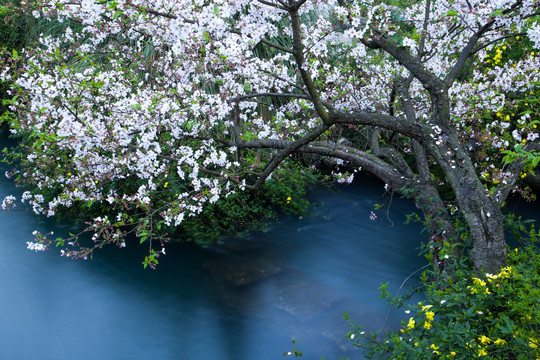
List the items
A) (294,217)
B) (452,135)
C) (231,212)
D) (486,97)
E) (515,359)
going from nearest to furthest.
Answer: (515,359) < (452,135) < (486,97) < (231,212) < (294,217)

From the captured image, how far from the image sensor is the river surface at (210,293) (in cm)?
478

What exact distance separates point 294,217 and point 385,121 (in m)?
3.65

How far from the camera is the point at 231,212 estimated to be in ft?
21.8

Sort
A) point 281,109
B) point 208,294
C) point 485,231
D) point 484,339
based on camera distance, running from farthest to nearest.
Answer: point 281,109 < point 208,294 < point 485,231 < point 484,339

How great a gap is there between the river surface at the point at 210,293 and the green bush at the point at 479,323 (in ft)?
6.18

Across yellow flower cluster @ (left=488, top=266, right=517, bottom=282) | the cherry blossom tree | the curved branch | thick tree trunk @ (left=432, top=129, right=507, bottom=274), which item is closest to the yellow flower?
yellow flower cluster @ (left=488, top=266, right=517, bottom=282)

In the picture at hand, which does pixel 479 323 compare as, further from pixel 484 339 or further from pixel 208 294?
pixel 208 294

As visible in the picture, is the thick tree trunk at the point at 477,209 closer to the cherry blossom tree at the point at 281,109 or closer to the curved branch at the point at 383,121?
the cherry blossom tree at the point at 281,109

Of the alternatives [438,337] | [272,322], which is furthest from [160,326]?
[438,337]

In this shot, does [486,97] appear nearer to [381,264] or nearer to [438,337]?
[381,264]

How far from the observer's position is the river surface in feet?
15.7

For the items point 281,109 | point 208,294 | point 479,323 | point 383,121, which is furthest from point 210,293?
point 479,323

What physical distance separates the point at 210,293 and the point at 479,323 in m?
3.59

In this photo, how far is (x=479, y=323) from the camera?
269cm
